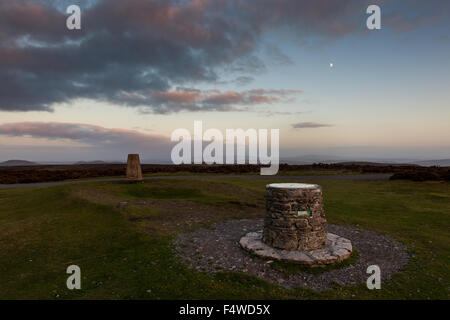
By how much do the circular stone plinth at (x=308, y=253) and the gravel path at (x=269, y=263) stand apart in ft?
1.11

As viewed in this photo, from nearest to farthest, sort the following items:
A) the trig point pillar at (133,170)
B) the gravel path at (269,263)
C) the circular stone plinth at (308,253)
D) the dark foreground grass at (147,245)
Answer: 1. the dark foreground grass at (147,245)
2. the gravel path at (269,263)
3. the circular stone plinth at (308,253)
4. the trig point pillar at (133,170)

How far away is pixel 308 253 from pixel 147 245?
6381 millimetres

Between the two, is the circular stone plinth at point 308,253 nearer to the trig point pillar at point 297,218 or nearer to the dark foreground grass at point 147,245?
the trig point pillar at point 297,218

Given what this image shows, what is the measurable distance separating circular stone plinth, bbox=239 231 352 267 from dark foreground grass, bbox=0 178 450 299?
56.6 inches

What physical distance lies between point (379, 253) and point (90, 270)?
10723 millimetres

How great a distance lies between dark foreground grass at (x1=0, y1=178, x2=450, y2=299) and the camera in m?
6.85

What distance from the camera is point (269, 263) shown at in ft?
27.5

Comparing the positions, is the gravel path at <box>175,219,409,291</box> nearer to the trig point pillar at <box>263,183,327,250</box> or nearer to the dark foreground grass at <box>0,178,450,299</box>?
the dark foreground grass at <box>0,178,450,299</box>

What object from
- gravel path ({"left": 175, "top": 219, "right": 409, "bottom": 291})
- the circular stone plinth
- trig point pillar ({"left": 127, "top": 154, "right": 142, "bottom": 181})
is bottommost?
gravel path ({"left": 175, "top": 219, "right": 409, "bottom": 291})

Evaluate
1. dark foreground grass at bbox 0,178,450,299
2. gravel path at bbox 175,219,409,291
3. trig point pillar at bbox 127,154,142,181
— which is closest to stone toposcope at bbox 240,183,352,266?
gravel path at bbox 175,219,409,291

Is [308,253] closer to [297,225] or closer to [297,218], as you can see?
[297,225]

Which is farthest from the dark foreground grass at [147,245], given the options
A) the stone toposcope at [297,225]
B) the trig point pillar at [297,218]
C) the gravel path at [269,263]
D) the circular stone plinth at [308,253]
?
the trig point pillar at [297,218]

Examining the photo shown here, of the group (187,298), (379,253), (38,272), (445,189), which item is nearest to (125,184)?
(38,272)

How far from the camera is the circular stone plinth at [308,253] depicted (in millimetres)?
8367
